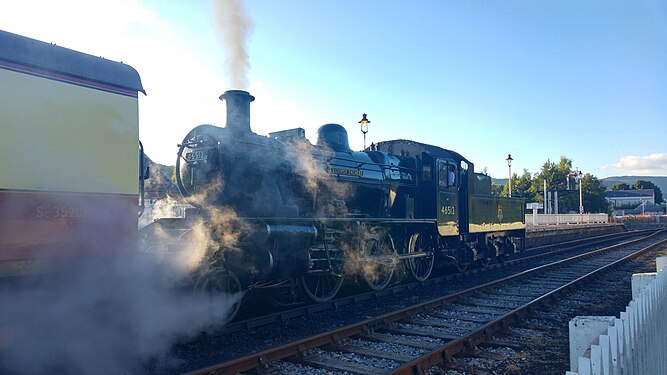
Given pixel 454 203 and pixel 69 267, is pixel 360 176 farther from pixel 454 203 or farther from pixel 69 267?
pixel 69 267

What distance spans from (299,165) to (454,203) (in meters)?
6.02

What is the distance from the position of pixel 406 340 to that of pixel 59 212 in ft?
15.4

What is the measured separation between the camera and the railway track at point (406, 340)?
214 inches

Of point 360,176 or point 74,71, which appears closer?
point 74,71

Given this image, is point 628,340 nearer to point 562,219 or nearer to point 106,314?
point 106,314

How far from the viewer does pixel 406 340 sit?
6625 mm

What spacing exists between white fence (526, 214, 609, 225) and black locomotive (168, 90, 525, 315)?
21.7 meters

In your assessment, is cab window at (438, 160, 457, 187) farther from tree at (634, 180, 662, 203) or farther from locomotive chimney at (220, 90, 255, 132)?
tree at (634, 180, 662, 203)

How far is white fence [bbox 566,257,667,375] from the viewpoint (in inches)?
106

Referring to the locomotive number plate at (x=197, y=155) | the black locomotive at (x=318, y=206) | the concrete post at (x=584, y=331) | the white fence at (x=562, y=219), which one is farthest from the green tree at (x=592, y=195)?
the concrete post at (x=584, y=331)

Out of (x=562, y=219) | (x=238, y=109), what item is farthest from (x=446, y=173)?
(x=562, y=219)

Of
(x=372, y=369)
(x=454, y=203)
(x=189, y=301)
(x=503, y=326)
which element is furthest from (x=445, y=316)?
(x=454, y=203)

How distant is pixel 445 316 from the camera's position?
809 centimetres

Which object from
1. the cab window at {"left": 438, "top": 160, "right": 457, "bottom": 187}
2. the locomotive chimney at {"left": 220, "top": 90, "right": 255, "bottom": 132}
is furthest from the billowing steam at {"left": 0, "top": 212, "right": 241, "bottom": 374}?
the cab window at {"left": 438, "top": 160, "right": 457, "bottom": 187}
